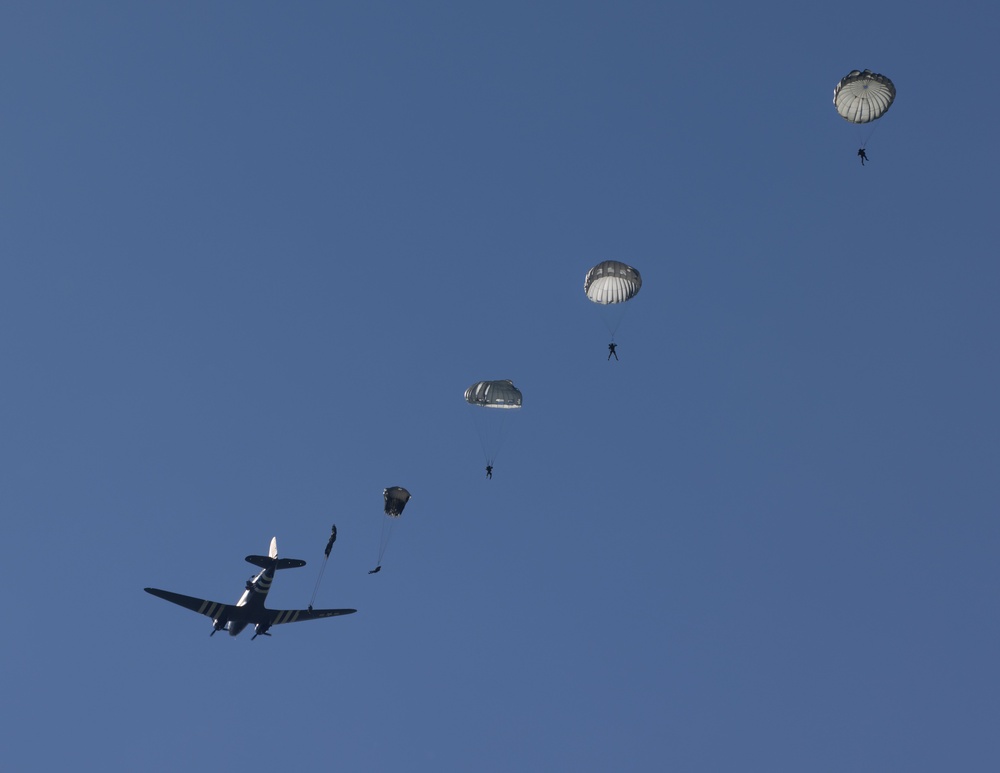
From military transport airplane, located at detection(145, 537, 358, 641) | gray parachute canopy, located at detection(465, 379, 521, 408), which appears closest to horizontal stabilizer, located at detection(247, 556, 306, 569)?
military transport airplane, located at detection(145, 537, 358, 641)

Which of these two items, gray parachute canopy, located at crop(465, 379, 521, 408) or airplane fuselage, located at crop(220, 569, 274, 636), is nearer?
gray parachute canopy, located at crop(465, 379, 521, 408)

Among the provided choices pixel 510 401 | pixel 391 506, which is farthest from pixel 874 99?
pixel 391 506

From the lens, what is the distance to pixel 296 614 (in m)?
87.0

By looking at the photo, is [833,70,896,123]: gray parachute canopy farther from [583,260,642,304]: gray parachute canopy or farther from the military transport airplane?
the military transport airplane

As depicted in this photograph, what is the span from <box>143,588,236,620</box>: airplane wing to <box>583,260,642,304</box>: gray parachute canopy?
107 feet

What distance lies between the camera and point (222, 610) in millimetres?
81812

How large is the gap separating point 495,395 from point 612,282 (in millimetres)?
10190

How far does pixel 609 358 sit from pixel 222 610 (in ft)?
105

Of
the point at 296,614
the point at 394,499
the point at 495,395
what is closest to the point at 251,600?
the point at 296,614

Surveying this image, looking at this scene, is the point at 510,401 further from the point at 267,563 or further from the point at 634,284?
the point at 267,563

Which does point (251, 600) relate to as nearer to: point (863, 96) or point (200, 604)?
point (200, 604)

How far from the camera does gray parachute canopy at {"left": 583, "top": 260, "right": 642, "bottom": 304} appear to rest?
243ft

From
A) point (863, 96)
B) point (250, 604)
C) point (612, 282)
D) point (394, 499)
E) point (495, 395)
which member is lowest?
point (250, 604)

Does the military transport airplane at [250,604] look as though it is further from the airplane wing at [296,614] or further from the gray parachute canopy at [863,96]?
the gray parachute canopy at [863,96]
